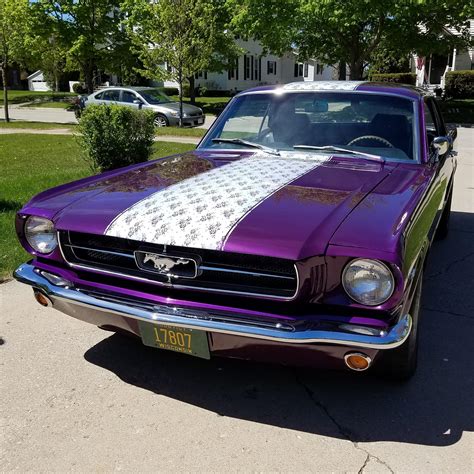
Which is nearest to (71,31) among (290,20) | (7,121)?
(7,121)

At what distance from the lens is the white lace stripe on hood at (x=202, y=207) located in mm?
2525

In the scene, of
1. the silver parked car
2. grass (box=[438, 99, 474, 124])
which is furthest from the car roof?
grass (box=[438, 99, 474, 124])

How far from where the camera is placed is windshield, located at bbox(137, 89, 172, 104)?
62.1 feet

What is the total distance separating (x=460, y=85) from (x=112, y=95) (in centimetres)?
2099

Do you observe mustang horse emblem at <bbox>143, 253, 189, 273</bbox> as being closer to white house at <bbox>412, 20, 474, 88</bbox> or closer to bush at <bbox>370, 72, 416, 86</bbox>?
bush at <bbox>370, 72, 416, 86</bbox>

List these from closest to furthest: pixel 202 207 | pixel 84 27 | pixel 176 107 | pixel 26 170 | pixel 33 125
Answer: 1. pixel 202 207
2. pixel 26 170
3. pixel 176 107
4. pixel 33 125
5. pixel 84 27

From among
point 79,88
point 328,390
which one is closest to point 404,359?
point 328,390

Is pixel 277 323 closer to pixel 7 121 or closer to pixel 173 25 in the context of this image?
pixel 173 25

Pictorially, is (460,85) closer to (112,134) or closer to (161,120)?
(161,120)

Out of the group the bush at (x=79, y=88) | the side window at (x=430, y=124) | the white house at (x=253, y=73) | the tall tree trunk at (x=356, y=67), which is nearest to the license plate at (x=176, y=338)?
the side window at (x=430, y=124)

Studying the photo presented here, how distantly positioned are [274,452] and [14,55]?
18559 millimetres

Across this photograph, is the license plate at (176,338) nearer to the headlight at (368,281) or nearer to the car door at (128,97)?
the headlight at (368,281)

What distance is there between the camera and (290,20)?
20281mm

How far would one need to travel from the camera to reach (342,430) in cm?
266
